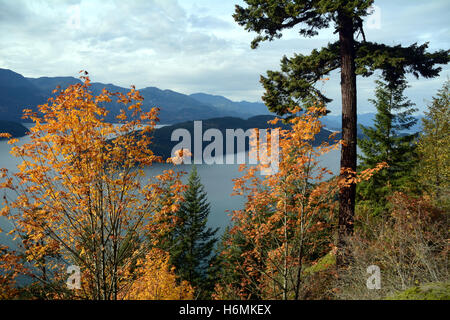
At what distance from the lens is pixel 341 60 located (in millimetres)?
8195

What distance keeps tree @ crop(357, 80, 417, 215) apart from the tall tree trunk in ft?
42.8

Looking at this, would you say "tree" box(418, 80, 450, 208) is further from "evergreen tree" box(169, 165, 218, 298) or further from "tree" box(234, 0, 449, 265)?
"evergreen tree" box(169, 165, 218, 298)

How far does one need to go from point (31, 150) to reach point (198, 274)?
A: 25.6 m

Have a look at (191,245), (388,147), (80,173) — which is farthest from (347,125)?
(191,245)

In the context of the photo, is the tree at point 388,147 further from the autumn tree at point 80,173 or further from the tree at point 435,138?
the autumn tree at point 80,173

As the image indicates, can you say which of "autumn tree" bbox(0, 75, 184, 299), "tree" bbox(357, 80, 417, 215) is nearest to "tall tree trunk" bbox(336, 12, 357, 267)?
"autumn tree" bbox(0, 75, 184, 299)

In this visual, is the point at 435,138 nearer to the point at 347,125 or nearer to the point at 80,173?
the point at 347,125

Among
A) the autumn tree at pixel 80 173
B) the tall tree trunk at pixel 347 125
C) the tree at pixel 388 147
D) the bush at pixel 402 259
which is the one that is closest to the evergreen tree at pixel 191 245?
the tree at pixel 388 147

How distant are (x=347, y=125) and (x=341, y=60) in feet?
7.26

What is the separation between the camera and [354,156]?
7828mm

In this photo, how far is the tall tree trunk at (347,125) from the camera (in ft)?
25.6

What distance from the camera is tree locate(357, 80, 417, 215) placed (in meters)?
19.1
